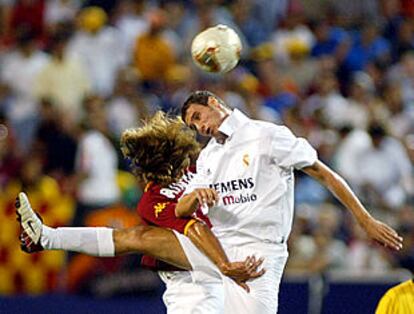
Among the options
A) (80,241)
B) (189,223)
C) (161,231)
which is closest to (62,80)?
(80,241)

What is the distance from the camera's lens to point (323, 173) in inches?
289

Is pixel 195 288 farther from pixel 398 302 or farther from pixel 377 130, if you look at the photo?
pixel 377 130

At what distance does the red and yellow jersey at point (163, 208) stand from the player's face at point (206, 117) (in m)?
0.45

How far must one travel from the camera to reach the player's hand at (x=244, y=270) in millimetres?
7176

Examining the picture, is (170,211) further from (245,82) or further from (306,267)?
(245,82)

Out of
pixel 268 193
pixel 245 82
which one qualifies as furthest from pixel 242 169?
pixel 245 82

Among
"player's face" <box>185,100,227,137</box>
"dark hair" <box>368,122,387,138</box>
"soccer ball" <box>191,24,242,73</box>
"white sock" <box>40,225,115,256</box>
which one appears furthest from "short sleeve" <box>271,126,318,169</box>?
"dark hair" <box>368,122,387,138</box>

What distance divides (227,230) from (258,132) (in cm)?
63

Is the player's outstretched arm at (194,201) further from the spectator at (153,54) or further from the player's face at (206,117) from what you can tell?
the spectator at (153,54)

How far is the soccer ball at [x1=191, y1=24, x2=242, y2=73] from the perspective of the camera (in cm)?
805

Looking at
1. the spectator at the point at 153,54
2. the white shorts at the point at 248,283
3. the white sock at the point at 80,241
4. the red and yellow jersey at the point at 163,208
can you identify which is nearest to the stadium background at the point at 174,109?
the spectator at the point at 153,54

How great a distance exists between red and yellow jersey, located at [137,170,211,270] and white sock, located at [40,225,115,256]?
260 mm

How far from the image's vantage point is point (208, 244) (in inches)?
287

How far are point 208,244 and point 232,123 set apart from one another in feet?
2.47
